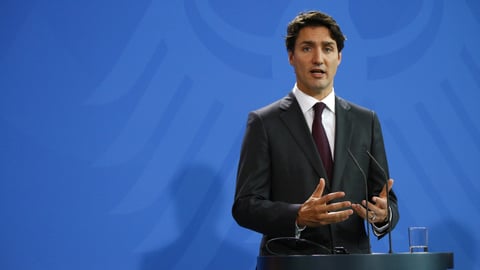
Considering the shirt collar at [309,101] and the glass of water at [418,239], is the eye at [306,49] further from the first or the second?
the glass of water at [418,239]

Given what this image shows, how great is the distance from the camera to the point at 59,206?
2936 mm

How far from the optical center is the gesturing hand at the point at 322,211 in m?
1.82

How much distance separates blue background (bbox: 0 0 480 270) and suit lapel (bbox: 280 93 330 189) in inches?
31.9

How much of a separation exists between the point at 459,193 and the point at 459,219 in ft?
0.49

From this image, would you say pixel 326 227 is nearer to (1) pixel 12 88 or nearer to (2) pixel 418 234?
(2) pixel 418 234

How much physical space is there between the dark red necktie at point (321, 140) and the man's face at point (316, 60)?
8cm

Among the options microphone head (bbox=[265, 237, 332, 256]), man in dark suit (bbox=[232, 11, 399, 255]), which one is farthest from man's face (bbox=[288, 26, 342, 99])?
microphone head (bbox=[265, 237, 332, 256])

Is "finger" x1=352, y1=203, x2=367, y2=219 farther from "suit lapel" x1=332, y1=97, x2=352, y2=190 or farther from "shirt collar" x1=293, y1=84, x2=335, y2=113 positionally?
"shirt collar" x1=293, y1=84, x2=335, y2=113

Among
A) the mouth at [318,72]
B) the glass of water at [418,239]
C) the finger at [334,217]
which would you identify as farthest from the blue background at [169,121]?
the finger at [334,217]

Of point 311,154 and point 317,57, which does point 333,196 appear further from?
point 317,57

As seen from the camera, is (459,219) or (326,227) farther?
(459,219)

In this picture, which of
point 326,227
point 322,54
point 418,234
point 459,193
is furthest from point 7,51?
point 459,193

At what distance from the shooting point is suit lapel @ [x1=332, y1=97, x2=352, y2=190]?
2.33 meters

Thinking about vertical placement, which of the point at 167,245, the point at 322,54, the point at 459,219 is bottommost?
the point at 167,245
